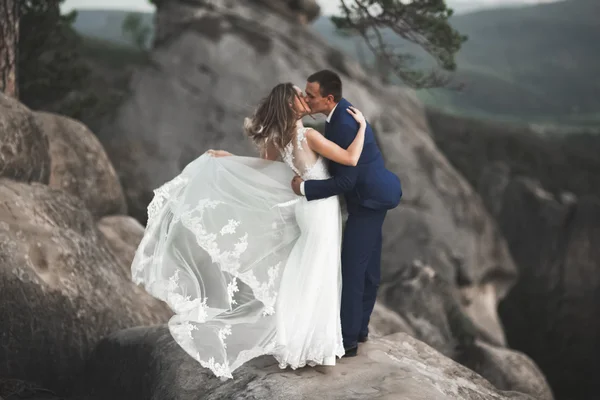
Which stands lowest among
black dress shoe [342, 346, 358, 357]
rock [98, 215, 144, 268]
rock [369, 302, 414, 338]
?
rock [369, 302, 414, 338]

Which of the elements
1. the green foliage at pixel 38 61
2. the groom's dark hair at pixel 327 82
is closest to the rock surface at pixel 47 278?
the groom's dark hair at pixel 327 82

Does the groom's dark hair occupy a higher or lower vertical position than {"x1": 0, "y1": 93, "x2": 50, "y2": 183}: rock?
higher

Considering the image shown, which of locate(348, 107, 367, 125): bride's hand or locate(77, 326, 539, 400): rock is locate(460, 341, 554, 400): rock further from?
locate(348, 107, 367, 125): bride's hand

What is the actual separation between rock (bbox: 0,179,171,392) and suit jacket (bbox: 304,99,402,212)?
293cm

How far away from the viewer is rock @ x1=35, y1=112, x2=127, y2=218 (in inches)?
372

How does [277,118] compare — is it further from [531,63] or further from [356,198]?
[531,63]

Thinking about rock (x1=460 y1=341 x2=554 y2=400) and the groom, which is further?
rock (x1=460 y1=341 x2=554 y2=400)

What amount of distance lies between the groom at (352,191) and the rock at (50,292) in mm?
2790

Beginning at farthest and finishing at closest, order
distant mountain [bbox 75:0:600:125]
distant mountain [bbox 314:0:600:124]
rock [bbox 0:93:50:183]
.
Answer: distant mountain [bbox 314:0:600:124]
distant mountain [bbox 75:0:600:125]
rock [bbox 0:93:50:183]

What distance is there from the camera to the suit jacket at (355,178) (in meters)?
5.43

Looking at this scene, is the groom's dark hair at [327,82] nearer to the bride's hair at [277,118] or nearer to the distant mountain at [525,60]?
the bride's hair at [277,118]

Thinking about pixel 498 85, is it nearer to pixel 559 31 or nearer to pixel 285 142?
pixel 559 31

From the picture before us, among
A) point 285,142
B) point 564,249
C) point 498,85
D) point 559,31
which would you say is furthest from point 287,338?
point 559,31

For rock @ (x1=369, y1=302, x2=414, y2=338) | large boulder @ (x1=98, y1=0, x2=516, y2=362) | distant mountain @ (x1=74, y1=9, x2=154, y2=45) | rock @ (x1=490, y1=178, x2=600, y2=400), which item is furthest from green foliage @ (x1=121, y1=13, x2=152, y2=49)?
rock @ (x1=369, y1=302, x2=414, y2=338)
